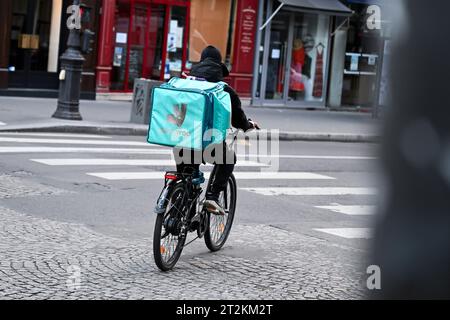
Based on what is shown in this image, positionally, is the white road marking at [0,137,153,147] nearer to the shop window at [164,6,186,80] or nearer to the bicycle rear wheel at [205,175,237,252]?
the bicycle rear wheel at [205,175,237,252]

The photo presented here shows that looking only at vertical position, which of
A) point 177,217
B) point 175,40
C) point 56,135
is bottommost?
point 177,217

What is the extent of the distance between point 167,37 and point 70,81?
690 centimetres

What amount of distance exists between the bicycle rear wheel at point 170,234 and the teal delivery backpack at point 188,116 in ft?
1.29

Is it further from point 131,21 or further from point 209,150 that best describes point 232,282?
point 131,21

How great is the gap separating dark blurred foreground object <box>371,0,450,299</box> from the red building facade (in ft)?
66.1

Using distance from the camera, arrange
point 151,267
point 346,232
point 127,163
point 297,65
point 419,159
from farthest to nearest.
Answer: point 297,65
point 127,163
point 346,232
point 151,267
point 419,159

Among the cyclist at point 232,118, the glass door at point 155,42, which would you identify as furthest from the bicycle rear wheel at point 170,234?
the glass door at point 155,42

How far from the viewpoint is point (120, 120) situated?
717 inches

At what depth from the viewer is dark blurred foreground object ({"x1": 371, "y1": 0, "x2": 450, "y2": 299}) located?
109cm

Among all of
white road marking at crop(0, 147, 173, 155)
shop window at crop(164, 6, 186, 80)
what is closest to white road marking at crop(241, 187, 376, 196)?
white road marking at crop(0, 147, 173, 155)

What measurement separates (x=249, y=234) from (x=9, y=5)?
13899mm

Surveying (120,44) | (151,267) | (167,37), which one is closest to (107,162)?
(151,267)

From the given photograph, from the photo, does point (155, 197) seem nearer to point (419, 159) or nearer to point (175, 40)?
point (419, 159)
